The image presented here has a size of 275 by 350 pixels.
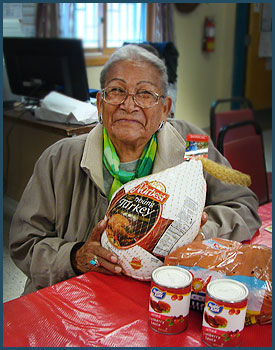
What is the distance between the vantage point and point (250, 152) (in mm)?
1646

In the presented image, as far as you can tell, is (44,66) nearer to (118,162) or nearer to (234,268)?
(118,162)

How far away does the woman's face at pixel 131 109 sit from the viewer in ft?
3.44

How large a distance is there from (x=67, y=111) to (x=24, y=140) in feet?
0.48

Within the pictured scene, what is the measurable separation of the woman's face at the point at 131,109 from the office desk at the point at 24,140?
0.28 feet

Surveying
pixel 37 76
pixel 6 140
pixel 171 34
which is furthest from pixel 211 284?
pixel 171 34

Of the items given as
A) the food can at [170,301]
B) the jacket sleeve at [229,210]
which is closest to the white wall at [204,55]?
the jacket sleeve at [229,210]

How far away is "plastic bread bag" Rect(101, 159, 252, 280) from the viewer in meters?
0.84

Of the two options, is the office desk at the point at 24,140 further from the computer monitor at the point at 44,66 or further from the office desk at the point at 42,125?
the computer monitor at the point at 44,66

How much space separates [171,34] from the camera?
14.2ft

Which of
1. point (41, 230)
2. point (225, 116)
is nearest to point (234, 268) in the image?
point (41, 230)

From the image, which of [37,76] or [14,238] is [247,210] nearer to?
[14,238]

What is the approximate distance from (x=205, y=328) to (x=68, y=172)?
58cm

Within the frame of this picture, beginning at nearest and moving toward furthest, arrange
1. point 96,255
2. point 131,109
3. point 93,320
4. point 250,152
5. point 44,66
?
point 93,320
point 96,255
point 131,109
point 44,66
point 250,152

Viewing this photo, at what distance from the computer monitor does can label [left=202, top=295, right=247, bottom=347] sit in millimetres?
876
